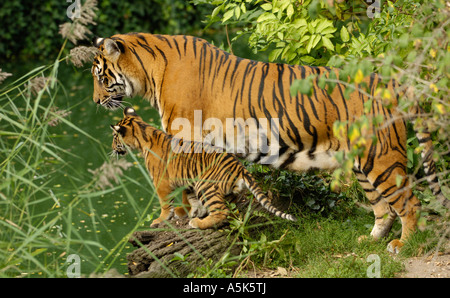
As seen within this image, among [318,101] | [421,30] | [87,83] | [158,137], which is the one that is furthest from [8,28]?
[421,30]

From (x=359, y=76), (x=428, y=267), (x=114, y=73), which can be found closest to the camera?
(x=359, y=76)

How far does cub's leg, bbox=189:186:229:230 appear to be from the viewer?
4.96 metres

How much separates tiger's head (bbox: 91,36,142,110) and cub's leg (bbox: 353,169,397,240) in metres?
1.97

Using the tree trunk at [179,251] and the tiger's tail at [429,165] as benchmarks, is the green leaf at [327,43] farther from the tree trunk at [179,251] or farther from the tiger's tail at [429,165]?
the tree trunk at [179,251]

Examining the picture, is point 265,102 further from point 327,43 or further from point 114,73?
point 114,73

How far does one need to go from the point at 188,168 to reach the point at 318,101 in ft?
3.78

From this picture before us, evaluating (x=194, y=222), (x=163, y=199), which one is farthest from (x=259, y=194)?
(x=163, y=199)

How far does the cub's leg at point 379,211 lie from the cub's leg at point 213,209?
1135mm

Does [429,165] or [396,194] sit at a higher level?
[429,165]

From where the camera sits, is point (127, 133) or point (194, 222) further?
point (127, 133)

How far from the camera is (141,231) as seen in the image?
4934 mm

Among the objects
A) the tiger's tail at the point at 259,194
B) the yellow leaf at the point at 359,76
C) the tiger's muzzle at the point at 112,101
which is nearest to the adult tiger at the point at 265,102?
the tiger's muzzle at the point at 112,101

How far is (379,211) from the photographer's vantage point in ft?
17.6

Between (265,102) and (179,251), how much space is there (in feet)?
4.42
